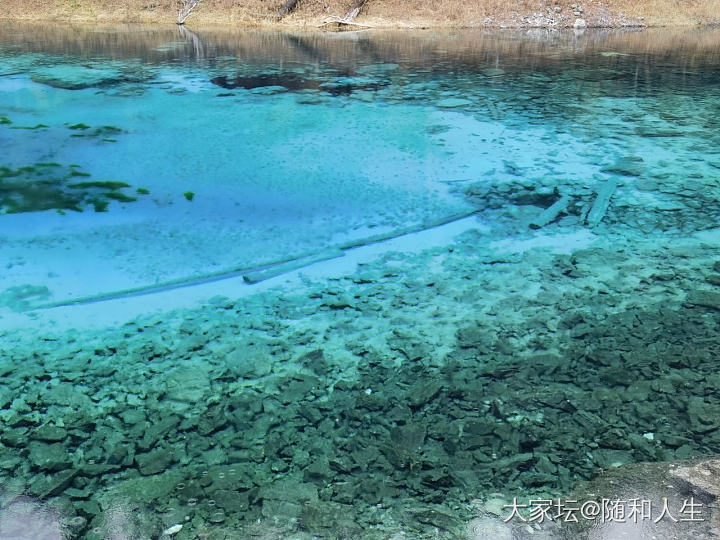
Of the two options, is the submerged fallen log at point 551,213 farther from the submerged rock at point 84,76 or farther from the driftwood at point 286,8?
the driftwood at point 286,8

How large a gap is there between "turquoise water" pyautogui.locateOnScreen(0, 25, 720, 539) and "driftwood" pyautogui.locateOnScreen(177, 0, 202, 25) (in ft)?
37.5

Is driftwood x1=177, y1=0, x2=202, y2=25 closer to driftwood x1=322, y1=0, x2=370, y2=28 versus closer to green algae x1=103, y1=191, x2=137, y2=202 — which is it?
driftwood x1=322, y1=0, x2=370, y2=28

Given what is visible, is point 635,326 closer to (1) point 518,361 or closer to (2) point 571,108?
(1) point 518,361

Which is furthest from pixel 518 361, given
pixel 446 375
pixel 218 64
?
pixel 218 64

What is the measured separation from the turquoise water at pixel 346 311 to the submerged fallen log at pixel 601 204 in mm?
42

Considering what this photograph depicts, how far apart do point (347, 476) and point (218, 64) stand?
34.0 ft

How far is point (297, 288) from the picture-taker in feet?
13.7

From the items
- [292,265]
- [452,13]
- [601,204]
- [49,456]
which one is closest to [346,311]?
[292,265]

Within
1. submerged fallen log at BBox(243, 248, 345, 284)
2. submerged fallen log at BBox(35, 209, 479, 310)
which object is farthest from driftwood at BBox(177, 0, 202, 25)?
submerged fallen log at BBox(243, 248, 345, 284)

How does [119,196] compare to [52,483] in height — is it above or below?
above

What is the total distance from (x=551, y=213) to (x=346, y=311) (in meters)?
2.10

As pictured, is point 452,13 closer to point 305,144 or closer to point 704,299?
point 305,144

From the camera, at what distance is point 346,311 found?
12.8 feet

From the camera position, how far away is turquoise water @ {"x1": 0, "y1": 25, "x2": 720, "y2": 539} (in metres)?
2.63
